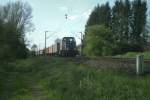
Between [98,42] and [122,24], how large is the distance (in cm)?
2642

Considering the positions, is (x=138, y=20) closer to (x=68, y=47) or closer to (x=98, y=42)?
(x=98, y=42)

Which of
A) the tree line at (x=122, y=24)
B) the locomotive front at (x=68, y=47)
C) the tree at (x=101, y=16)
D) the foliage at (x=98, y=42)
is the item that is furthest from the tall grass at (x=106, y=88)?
the tree at (x=101, y=16)

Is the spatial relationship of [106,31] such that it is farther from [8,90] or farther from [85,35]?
[8,90]

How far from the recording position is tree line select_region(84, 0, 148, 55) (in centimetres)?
10238

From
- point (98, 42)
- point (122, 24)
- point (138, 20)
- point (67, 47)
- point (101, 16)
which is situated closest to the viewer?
point (67, 47)

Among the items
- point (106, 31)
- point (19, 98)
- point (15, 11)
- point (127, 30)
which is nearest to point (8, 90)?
point (19, 98)

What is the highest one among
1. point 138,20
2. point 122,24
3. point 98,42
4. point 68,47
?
point 138,20

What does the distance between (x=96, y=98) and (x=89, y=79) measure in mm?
4425

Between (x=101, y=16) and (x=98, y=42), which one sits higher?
(x=101, y=16)

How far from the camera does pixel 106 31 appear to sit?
103 metres

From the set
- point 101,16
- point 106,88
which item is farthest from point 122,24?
point 106,88

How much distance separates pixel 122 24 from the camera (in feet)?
399

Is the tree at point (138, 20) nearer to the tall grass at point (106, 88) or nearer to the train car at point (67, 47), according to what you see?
the train car at point (67, 47)

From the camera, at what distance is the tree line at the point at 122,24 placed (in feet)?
336
